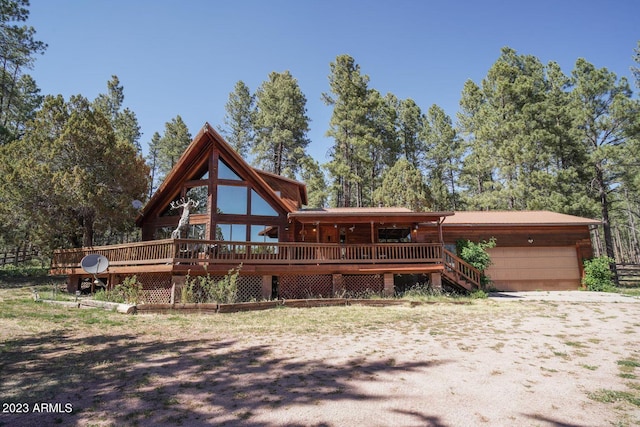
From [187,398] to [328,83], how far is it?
105 feet

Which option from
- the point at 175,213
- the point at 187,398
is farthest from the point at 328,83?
A: the point at 187,398

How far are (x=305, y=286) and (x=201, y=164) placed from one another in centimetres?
881

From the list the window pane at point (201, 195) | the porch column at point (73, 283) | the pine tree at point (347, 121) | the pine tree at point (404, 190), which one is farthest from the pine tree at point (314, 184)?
the porch column at point (73, 283)

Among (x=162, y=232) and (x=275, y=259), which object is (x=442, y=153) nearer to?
(x=275, y=259)

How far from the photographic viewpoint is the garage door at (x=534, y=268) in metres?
18.4

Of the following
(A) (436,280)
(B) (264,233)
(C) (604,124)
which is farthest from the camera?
(C) (604,124)

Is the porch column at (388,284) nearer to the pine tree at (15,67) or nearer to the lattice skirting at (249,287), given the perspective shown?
the lattice skirting at (249,287)

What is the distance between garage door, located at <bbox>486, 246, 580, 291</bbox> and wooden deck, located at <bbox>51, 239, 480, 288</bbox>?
348 centimetres

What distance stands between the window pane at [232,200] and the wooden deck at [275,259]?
261 cm

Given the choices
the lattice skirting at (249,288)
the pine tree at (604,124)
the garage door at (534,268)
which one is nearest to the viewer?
the lattice skirting at (249,288)

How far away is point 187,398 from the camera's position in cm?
433

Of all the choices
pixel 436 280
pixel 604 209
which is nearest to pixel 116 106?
pixel 436 280

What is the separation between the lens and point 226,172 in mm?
17750

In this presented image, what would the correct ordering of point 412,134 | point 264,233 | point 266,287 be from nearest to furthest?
point 266,287 < point 264,233 < point 412,134
